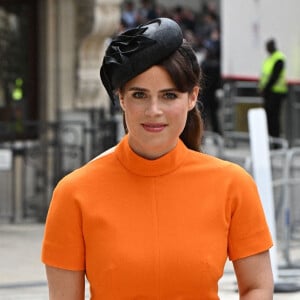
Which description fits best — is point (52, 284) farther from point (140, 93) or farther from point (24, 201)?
point (24, 201)

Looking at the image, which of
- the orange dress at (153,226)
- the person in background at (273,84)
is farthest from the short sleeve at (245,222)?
the person in background at (273,84)

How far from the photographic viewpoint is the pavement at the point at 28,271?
9.02 m

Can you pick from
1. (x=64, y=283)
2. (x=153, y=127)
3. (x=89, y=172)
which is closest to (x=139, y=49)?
(x=153, y=127)

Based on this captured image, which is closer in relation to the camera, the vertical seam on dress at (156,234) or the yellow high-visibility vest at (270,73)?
the vertical seam on dress at (156,234)

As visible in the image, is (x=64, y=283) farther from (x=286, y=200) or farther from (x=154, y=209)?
(x=286, y=200)

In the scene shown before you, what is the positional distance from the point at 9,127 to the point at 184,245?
37.8 ft

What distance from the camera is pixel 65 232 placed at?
9.93 feet

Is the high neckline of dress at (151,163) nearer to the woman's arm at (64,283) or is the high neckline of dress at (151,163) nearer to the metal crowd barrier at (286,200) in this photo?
the woman's arm at (64,283)

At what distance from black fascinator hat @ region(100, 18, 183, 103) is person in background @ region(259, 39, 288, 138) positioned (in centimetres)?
1685

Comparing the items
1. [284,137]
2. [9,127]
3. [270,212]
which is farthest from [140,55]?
[284,137]

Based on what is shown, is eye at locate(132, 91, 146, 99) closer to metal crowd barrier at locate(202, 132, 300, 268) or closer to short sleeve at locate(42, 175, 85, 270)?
short sleeve at locate(42, 175, 85, 270)

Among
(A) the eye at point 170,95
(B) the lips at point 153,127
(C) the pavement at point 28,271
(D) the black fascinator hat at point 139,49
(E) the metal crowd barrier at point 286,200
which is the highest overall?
(D) the black fascinator hat at point 139,49

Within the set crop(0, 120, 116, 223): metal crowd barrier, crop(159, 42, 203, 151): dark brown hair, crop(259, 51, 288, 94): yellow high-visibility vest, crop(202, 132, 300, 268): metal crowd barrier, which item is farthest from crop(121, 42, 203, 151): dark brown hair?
crop(259, 51, 288, 94): yellow high-visibility vest

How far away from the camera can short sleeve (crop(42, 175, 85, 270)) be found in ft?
9.90
